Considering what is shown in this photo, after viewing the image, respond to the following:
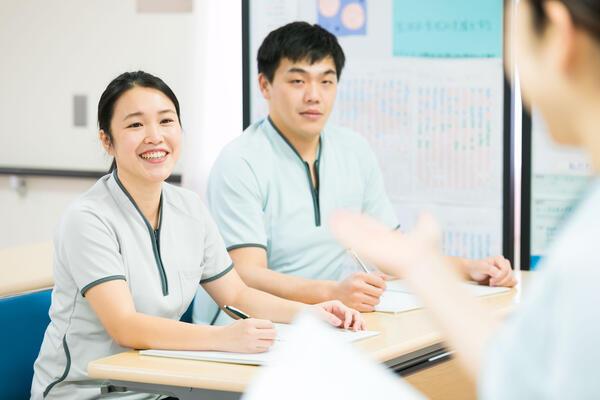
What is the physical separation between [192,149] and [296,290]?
63.6 inches

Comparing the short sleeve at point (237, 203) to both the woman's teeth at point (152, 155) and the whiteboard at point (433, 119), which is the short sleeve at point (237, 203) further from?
the whiteboard at point (433, 119)

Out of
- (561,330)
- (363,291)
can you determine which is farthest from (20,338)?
(561,330)

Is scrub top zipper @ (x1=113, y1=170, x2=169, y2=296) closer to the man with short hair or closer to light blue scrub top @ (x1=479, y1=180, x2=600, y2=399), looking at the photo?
the man with short hair

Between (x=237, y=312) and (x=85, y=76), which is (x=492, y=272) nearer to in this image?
(x=237, y=312)

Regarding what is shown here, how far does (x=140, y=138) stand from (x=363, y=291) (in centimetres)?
66

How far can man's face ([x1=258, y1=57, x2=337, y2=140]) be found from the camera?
2.38 meters

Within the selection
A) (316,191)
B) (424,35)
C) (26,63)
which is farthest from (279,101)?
(26,63)

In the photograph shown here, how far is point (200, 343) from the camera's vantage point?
157 centimetres

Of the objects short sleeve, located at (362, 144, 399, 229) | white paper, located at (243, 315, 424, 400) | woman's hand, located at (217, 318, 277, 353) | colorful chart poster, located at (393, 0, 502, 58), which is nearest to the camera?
white paper, located at (243, 315, 424, 400)

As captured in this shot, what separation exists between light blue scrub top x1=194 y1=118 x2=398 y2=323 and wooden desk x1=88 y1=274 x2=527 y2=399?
68cm

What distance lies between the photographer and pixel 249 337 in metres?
1.50

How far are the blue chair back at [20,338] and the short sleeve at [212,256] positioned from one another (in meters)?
0.41

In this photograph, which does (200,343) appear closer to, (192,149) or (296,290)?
(296,290)

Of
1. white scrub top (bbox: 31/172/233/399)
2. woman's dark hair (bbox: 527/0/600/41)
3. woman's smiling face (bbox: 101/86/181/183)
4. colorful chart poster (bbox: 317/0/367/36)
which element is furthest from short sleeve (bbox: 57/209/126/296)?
colorful chart poster (bbox: 317/0/367/36)
